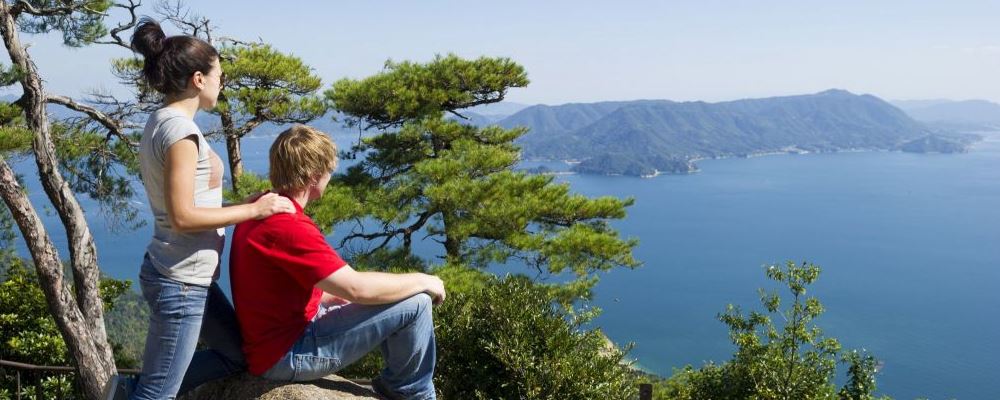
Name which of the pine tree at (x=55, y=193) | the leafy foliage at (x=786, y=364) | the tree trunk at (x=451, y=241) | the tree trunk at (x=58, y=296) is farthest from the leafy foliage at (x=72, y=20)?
the leafy foliage at (x=786, y=364)

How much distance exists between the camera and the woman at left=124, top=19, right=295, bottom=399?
181cm

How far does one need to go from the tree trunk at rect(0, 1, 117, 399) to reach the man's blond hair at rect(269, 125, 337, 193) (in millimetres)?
4310

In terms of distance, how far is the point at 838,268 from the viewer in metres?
60.3

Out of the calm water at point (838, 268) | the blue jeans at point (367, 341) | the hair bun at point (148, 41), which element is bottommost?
the calm water at point (838, 268)

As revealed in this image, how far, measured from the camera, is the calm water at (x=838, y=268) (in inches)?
1706

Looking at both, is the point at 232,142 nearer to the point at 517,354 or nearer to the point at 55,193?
the point at 55,193

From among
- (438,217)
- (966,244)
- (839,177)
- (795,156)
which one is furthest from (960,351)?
(795,156)

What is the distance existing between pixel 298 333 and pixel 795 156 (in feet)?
620

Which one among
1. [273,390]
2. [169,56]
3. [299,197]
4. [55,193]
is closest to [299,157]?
[299,197]

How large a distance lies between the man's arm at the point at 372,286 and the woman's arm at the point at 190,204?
8.6 inches

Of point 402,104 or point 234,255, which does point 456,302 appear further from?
point 402,104

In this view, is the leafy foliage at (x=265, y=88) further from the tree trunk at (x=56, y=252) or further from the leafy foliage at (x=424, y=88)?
the tree trunk at (x=56, y=252)

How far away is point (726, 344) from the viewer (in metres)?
44.2

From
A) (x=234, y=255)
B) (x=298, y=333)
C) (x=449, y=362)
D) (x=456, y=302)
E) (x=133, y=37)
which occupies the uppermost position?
(x=133, y=37)
